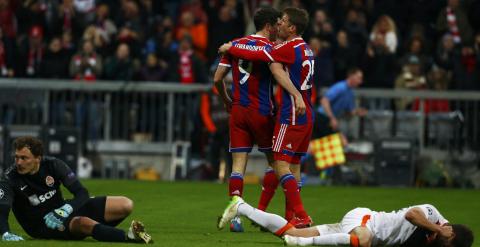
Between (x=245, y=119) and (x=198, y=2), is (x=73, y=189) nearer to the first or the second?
(x=245, y=119)

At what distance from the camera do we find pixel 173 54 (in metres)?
25.7

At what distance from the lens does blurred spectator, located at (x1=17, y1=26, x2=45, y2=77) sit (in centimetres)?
2605

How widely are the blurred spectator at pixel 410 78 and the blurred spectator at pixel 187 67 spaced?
3806mm

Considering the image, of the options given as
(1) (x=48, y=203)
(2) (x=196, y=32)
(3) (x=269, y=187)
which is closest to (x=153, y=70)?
(2) (x=196, y=32)

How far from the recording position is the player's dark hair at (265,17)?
13758 millimetres

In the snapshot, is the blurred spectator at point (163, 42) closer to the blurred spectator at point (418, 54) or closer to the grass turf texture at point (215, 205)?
the grass turf texture at point (215, 205)

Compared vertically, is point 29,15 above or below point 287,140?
above

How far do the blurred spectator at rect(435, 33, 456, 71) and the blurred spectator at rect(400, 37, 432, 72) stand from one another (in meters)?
0.20

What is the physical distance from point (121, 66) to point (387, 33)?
5.37m

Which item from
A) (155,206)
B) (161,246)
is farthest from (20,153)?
(155,206)

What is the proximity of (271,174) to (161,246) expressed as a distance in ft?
8.85

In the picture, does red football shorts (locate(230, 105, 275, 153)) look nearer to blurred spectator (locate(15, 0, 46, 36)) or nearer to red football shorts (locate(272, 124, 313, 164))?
red football shorts (locate(272, 124, 313, 164))

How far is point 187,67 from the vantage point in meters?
25.4

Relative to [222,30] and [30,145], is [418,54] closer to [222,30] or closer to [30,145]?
[222,30]
